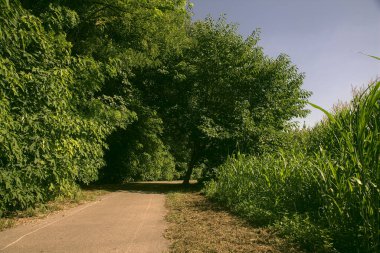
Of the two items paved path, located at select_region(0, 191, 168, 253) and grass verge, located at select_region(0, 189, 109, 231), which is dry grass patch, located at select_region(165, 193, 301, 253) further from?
grass verge, located at select_region(0, 189, 109, 231)

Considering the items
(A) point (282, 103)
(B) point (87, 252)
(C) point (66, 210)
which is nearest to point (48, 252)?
(B) point (87, 252)

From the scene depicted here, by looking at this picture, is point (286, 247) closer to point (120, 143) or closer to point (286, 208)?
point (286, 208)

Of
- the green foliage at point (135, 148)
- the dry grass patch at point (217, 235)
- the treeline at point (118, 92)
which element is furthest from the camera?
the green foliage at point (135, 148)

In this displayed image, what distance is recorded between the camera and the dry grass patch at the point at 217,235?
5070 millimetres

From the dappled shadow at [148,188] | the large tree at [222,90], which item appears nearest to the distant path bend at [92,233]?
the dappled shadow at [148,188]

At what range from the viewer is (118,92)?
1853 centimetres

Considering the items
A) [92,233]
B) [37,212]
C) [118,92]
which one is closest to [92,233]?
[92,233]

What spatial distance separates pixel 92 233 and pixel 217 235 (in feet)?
8.09

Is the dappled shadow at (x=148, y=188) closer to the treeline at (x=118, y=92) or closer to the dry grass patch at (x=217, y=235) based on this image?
the treeline at (x=118, y=92)

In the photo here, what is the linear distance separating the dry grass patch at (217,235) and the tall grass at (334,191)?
0.35m

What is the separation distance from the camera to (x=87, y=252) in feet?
16.6

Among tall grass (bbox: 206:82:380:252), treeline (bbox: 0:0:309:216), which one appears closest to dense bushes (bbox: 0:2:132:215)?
treeline (bbox: 0:0:309:216)

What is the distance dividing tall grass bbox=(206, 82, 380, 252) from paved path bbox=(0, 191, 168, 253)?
229cm

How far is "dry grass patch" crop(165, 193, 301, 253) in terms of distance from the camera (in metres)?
5.07
